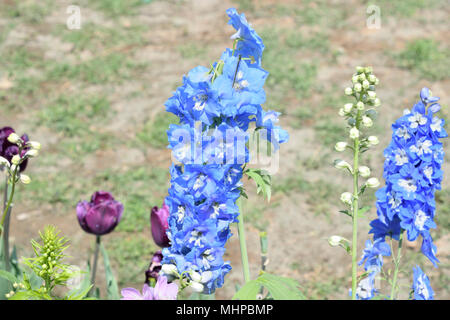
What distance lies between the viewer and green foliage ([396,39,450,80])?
208 inches

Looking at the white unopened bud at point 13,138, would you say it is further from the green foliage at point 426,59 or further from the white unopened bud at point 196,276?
the green foliage at point 426,59

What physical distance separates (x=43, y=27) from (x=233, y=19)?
5.23m

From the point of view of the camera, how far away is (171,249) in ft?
5.19

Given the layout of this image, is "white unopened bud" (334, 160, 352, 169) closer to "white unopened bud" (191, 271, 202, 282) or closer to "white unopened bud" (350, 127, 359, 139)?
"white unopened bud" (350, 127, 359, 139)

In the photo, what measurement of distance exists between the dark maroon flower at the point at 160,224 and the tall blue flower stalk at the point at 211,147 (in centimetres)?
68

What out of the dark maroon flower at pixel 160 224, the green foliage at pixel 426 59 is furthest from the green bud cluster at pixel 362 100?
the green foliage at pixel 426 59

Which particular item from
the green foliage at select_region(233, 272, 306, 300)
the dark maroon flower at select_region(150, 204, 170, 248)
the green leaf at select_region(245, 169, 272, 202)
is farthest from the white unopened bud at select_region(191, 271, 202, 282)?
the dark maroon flower at select_region(150, 204, 170, 248)

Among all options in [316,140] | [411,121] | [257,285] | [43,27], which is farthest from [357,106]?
[43,27]

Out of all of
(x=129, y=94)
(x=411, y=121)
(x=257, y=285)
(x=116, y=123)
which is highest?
(x=129, y=94)

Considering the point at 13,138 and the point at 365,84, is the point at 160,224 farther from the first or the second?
the point at 365,84

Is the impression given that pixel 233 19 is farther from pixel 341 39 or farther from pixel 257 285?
pixel 341 39

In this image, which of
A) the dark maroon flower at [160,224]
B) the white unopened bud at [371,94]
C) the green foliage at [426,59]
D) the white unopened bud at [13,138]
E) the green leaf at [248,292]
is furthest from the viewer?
the green foliage at [426,59]

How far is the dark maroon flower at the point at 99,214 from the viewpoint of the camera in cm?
248

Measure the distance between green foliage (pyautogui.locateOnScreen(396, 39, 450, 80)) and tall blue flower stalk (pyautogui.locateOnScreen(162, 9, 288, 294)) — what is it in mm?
4167
